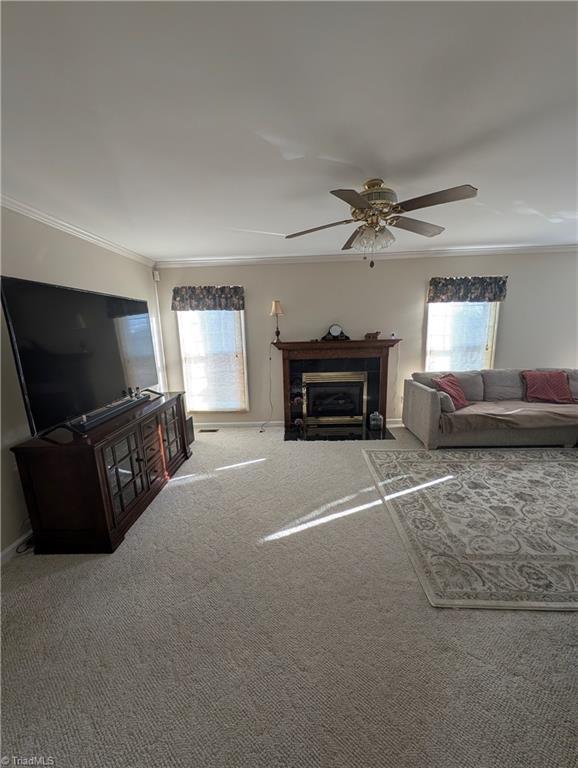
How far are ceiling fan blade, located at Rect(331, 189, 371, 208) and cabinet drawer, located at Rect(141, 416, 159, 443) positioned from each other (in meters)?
2.28

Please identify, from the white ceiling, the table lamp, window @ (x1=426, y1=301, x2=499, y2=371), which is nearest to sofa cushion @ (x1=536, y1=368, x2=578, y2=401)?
window @ (x1=426, y1=301, x2=499, y2=371)

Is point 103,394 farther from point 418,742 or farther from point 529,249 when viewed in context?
point 529,249

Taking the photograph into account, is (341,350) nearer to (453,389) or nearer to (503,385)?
(453,389)

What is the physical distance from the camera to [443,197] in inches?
62.6

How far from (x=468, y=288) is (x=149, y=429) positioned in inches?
173

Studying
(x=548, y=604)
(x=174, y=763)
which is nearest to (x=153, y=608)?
(x=174, y=763)

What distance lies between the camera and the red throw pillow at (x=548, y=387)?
3.71 meters

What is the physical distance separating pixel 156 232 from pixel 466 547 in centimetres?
376

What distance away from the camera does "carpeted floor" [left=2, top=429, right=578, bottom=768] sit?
3.45 feet

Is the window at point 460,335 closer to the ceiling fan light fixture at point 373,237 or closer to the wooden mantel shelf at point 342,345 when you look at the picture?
the wooden mantel shelf at point 342,345

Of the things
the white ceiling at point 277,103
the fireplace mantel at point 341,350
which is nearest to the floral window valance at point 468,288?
the fireplace mantel at point 341,350

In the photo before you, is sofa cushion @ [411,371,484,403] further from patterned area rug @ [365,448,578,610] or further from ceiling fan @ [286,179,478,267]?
ceiling fan @ [286,179,478,267]

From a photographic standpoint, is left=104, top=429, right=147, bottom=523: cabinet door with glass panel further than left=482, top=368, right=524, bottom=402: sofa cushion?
No

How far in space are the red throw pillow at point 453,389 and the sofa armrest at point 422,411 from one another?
162 millimetres
